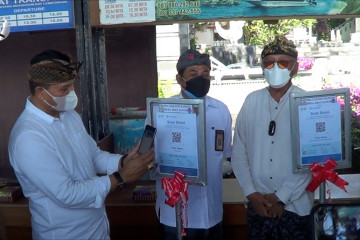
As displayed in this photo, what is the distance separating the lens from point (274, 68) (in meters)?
2.65

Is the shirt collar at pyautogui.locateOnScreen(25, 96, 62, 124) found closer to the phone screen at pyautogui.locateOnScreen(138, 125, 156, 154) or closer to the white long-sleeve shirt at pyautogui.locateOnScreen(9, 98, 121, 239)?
the white long-sleeve shirt at pyautogui.locateOnScreen(9, 98, 121, 239)

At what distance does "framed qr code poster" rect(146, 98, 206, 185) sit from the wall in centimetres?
281

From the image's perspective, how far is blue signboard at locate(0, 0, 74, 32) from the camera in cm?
349

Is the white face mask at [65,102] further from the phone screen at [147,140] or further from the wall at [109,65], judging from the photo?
the wall at [109,65]

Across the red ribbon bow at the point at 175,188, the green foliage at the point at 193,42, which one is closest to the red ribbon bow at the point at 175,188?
the red ribbon bow at the point at 175,188

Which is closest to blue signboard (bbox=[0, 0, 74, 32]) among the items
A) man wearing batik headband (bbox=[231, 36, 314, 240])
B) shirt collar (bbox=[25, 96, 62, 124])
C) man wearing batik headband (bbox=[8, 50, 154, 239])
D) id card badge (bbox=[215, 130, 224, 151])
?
man wearing batik headband (bbox=[8, 50, 154, 239])

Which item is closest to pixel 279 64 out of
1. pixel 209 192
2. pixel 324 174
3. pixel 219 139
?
pixel 219 139

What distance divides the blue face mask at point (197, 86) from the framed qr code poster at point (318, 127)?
1.86 ft

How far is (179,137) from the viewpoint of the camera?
7.91 feet

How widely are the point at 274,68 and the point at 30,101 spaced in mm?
1347

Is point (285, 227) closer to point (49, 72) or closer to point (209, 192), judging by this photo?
point (209, 192)

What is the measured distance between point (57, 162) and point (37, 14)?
181cm

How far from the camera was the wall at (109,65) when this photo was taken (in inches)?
203

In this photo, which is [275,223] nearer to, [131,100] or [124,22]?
[124,22]
